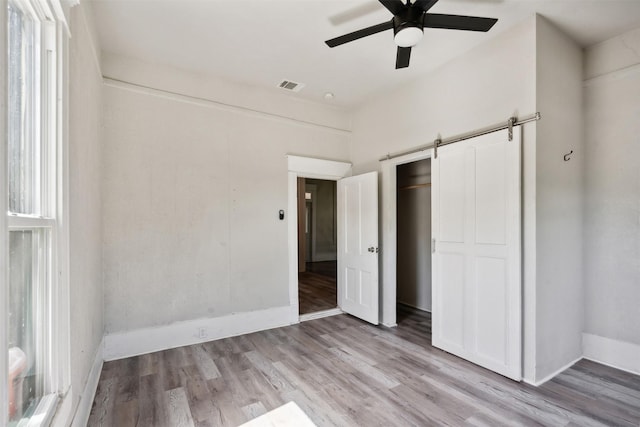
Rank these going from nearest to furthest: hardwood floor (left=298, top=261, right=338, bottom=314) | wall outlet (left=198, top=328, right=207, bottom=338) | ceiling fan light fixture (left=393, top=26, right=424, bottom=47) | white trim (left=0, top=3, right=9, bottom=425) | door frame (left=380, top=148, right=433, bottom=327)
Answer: white trim (left=0, top=3, right=9, bottom=425) → ceiling fan light fixture (left=393, top=26, right=424, bottom=47) → wall outlet (left=198, top=328, right=207, bottom=338) → door frame (left=380, top=148, right=433, bottom=327) → hardwood floor (left=298, top=261, right=338, bottom=314)

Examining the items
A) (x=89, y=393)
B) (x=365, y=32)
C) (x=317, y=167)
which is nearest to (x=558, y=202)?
(x=365, y=32)

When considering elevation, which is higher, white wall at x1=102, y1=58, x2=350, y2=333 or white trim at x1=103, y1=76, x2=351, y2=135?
white trim at x1=103, y1=76, x2=351, y2=135

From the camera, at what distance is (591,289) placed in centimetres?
293

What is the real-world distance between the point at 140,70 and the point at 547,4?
377 centimetres

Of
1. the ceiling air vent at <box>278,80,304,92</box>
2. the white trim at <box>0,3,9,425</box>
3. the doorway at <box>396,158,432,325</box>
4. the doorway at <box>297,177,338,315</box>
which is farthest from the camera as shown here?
the doorway at <box>297,177,338,315</box>

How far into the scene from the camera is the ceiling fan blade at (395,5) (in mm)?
1937

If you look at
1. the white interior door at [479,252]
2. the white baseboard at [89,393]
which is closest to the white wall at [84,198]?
the white baseboard at [89,393]

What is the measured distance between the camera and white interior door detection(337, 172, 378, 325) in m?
3.92

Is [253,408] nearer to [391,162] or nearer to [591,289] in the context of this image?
[391,162]

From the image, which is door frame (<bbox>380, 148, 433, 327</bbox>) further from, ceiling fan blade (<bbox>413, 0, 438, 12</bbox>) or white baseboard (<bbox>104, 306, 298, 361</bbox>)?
ceiling fan blade (<bbox>413, 0, 438, 12</bbox>)

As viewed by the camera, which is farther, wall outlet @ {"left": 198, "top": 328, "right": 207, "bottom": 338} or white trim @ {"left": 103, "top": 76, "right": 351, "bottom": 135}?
wall outlet @ {"left": 198, "top": 328, "right": 207, "bottom": 338}

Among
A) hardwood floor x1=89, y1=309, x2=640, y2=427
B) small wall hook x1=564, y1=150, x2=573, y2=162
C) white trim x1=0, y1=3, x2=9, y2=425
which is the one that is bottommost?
hardwood floor x1=89, y1=309, x2=640, y2=427

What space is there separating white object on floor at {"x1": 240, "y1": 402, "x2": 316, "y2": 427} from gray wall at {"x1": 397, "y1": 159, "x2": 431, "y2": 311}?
290 centimetres

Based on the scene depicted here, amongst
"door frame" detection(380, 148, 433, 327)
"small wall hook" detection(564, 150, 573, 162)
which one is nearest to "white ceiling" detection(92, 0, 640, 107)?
"small wall hook" detection(564, 150, 573, 162)
